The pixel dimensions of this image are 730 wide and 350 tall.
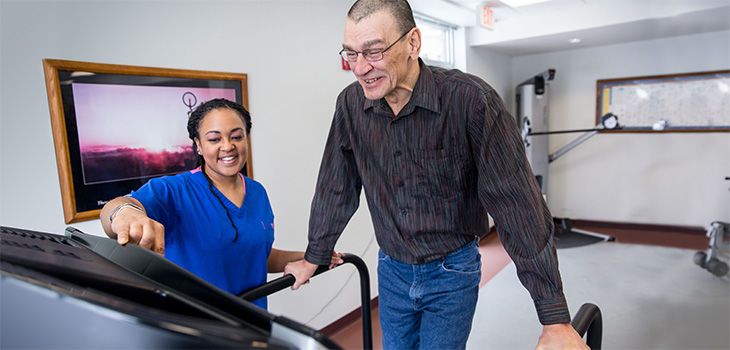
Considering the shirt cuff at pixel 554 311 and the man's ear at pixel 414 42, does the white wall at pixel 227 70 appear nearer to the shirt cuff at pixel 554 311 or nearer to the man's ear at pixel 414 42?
the man's ear at pixel 414 42

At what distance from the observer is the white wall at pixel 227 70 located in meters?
1.52

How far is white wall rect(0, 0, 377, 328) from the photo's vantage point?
1521 mm

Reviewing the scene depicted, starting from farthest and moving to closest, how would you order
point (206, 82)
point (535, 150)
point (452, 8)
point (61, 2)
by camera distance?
point (535, 150), point (452, 8), point (206, 82), point (61, 2)

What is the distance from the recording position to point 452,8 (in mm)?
3803

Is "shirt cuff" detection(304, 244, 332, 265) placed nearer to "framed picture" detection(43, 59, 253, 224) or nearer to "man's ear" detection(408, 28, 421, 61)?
"man's ear" detection(408, 28, 421, 61)

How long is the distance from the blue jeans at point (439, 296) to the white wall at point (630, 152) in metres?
3.73

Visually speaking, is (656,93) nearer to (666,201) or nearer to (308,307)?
(666,201)

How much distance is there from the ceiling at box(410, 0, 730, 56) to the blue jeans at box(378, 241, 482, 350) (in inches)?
109

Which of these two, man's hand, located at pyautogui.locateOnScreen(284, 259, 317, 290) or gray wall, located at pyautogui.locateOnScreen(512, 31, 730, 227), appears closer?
man's hand, located at pyautogui.locateOnScreen(284, 259, 317, 290)

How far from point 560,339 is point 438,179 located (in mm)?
497

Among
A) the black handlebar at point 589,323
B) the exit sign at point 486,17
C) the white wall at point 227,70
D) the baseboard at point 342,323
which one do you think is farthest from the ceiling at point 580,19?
the black handlebar at point 589,323

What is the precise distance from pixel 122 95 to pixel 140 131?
16 centimetres

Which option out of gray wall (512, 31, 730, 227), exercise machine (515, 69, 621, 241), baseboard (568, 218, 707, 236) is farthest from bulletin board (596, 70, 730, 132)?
baseboard (568, 218, 707, 236)

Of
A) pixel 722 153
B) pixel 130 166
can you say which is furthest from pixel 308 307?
pixel 722 153
